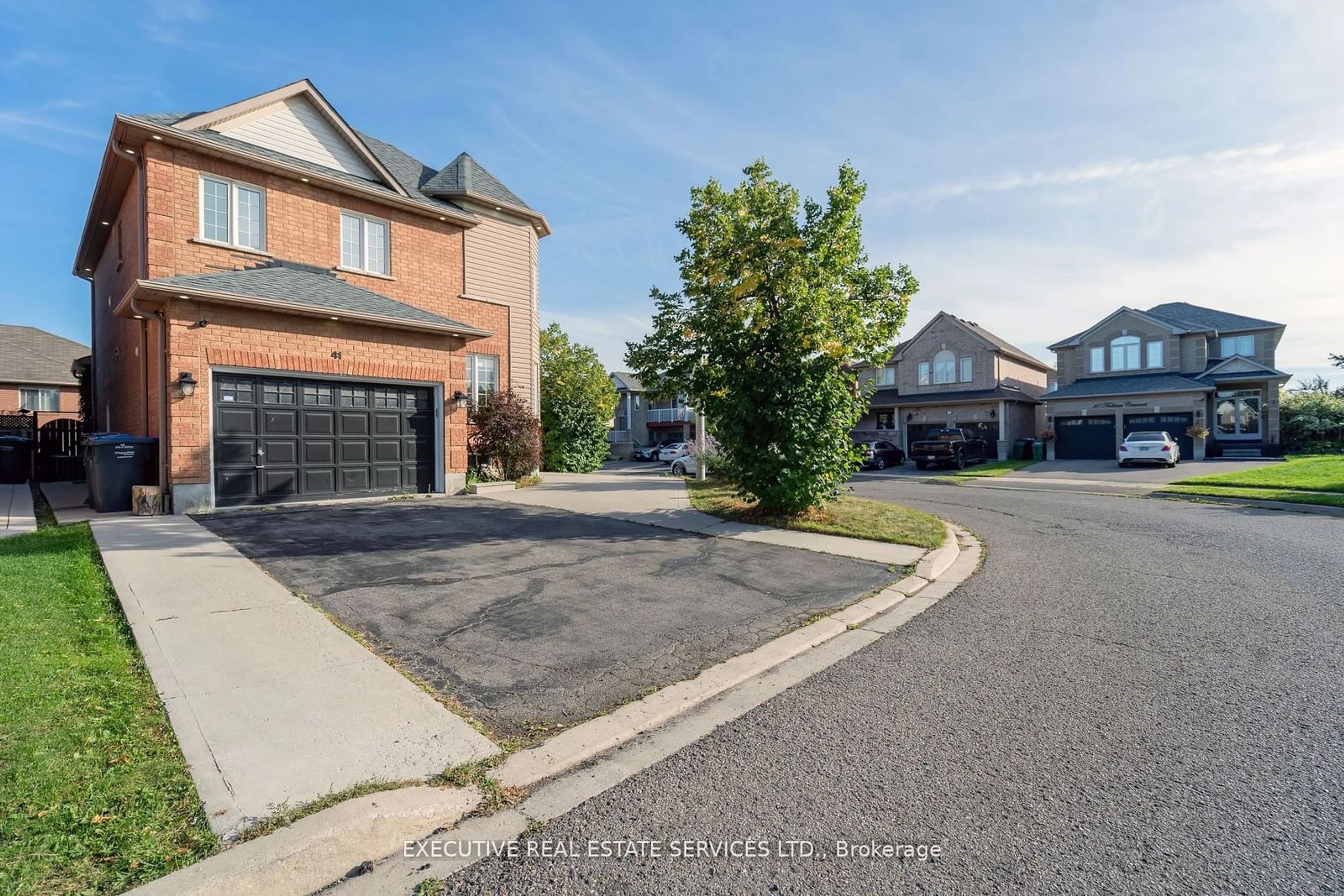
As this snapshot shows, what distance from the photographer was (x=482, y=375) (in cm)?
1794

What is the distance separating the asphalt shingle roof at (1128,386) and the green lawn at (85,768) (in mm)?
36662

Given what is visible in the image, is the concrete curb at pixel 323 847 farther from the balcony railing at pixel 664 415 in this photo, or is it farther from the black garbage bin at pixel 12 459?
the balcony railing at pixel 664 415

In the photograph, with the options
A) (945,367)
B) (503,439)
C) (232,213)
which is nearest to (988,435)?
(945,367)

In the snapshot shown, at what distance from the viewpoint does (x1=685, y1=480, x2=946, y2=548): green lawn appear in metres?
9.55

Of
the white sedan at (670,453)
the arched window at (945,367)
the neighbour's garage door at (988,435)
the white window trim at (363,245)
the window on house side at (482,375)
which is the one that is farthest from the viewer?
the arched window at (945,367)

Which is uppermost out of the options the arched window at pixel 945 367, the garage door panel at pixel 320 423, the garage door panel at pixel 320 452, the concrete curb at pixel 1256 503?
the arched window at pixel 945 367

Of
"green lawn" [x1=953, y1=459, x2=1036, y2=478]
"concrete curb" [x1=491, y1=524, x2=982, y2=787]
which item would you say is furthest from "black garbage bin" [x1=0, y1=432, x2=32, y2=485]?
"green lawn" [x1=953, y1=459, x2=1036, y2=478]

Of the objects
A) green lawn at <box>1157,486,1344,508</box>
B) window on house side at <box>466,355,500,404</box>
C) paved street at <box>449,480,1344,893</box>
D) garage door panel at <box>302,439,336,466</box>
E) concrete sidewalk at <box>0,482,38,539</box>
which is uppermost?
window on house side at <box>466,355,500,404</box>

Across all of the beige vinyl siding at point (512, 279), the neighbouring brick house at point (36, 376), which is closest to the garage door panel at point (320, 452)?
the beige vinyl siding at point (512, 279)

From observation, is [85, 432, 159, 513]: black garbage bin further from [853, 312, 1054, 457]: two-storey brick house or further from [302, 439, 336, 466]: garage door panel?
[853, 312, 1054, 457]: two-storey brick house

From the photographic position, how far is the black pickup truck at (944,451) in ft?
94.3

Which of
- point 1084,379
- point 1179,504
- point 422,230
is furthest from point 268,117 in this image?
point 1084,379

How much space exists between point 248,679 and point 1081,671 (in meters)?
5.71

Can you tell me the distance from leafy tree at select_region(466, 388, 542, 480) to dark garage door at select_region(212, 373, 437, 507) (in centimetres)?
236
